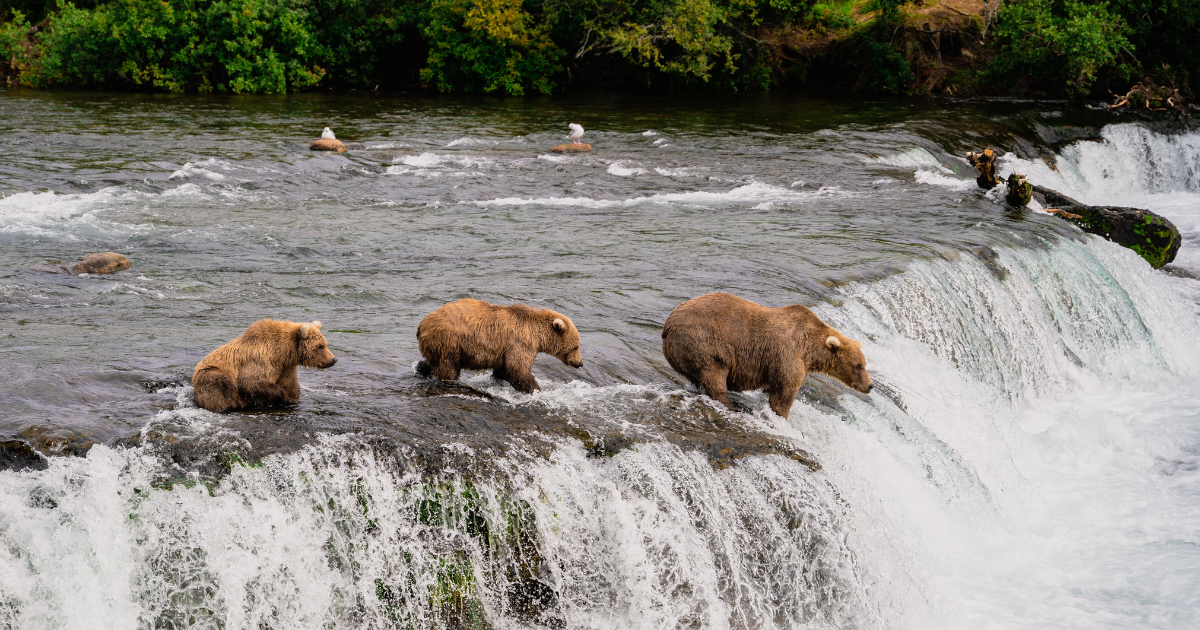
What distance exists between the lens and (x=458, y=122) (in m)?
25.3

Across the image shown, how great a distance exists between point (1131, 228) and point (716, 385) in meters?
11.3

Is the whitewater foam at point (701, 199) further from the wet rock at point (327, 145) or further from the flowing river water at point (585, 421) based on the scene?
the wet rock at point (327, 145)

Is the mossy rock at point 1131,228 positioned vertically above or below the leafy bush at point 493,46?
below

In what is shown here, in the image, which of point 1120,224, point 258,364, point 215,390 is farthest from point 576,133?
point 215,390

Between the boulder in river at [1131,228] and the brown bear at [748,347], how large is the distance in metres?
9.86

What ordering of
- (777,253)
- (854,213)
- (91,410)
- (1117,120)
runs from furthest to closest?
(1117,120) < (854,213) < (777,253) < (91,410)

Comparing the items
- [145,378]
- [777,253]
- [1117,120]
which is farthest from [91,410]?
[1117,120]

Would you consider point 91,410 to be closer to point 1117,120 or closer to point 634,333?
point 634,333

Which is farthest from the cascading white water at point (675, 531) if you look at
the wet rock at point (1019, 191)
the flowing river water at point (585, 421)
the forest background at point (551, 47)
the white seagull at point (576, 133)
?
the forest background at point (551, 47)

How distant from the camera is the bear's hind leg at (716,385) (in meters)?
7.36

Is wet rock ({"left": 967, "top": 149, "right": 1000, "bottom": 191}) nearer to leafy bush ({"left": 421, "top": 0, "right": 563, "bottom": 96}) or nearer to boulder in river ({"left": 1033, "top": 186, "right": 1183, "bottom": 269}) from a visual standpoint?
boulder in river ({"left": 1033, "top": 186, "right": 1183, "bottom": 269})

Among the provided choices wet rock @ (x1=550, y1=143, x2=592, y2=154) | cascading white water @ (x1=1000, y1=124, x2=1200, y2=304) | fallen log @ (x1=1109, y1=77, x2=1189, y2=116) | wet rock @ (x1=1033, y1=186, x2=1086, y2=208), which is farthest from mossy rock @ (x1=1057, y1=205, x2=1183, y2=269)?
fallen log @ (x1=1109, y1=77, x2=1189, y2=116)

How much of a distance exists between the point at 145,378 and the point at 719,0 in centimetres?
2571

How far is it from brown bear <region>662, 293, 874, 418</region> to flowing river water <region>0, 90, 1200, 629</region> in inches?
12.3
